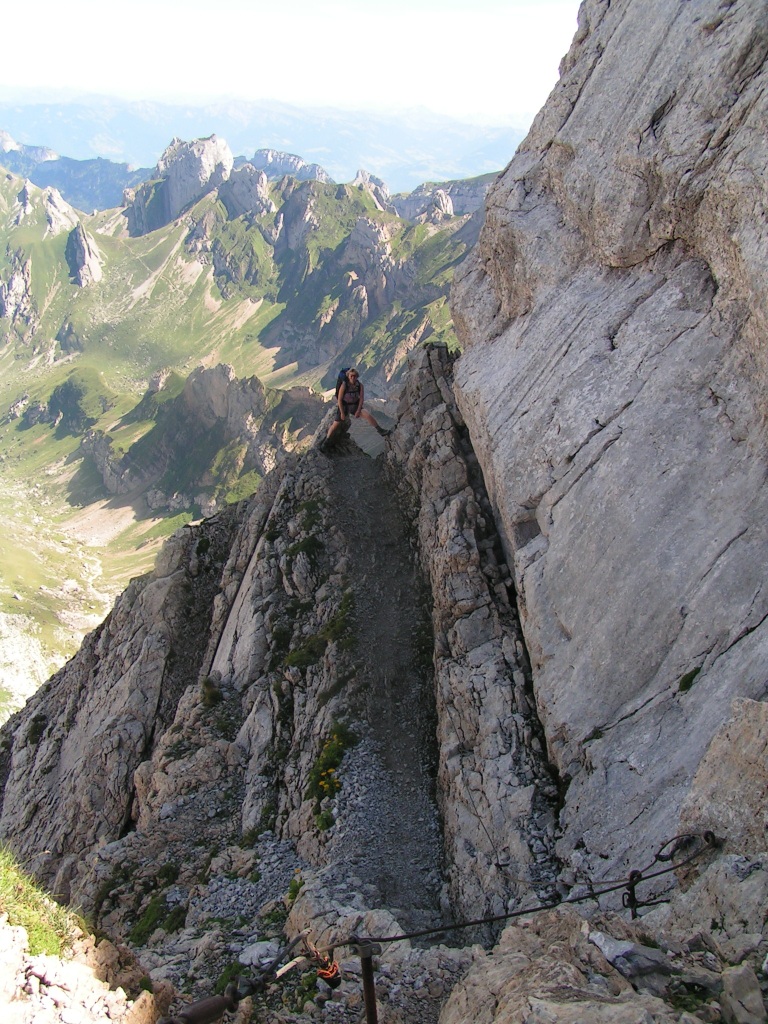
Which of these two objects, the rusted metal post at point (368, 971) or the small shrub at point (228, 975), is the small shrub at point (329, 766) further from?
the rusted metal post at point (368, 971)

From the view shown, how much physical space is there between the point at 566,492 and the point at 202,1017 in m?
21.7

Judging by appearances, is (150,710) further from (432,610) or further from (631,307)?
(631,307)

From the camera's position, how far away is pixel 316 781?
33719 millimetres

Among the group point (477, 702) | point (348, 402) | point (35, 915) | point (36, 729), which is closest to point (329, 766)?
point (477, 702)

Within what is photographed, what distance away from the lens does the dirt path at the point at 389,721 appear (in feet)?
95.6

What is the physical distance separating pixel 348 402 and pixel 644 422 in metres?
30.2

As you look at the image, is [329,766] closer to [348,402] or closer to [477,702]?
[477,702]

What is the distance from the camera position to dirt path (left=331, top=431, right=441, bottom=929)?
95.6ft

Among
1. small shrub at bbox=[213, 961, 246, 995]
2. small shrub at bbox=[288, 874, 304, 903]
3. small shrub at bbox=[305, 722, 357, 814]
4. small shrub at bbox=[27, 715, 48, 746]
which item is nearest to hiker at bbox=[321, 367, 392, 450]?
small shrub at bbox=[305, 722, 357, 814]

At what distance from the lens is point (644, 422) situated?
26172 millimetres

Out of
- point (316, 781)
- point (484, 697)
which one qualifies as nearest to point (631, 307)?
point (484, 697)

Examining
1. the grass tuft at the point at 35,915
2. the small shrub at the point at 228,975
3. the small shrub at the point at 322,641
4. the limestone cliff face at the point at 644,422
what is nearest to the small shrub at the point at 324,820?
the small shrub at the point at 228,975

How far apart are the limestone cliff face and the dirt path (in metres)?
7.60

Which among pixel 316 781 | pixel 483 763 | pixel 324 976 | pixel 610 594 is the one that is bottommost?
pixel 316 781
